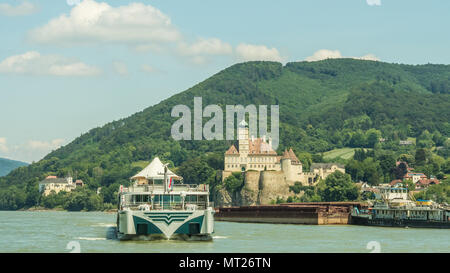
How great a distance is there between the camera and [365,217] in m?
104

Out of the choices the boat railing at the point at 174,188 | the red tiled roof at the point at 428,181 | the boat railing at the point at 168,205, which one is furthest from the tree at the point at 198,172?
the boat railing at the point at 168,205

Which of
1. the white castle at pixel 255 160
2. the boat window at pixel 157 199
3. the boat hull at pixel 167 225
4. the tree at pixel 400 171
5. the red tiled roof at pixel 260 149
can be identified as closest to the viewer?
the boat hull at pixel 167 225

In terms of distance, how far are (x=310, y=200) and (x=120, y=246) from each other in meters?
106

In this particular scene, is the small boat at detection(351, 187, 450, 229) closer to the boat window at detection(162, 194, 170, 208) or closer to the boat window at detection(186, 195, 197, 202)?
the boat window at detection(186, 195, 197, 202)

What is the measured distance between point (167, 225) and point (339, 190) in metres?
102

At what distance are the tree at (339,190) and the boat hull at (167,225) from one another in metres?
98.7

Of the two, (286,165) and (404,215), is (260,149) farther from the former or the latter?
(404,215)

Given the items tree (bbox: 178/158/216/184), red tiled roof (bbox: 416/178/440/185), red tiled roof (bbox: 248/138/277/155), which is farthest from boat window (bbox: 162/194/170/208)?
red tiled roof (bbox: 416/178/440/185)

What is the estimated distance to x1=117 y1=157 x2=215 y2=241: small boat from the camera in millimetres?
56031

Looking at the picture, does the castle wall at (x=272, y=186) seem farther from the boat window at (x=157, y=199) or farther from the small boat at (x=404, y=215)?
the boat window at (x=157, y=199)

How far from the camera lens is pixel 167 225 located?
55.9 meters

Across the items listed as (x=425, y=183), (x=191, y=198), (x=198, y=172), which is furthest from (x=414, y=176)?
(x=191, y=198)

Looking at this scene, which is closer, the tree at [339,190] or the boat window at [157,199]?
the boat window at [157,199]

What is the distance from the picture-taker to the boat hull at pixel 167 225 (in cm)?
5597
